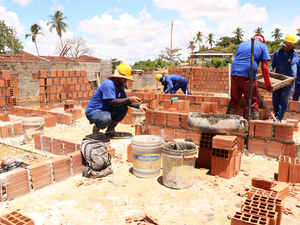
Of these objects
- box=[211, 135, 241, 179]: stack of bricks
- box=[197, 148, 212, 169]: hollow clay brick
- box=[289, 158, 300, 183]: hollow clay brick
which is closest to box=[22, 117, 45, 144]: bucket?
box=[197, 148, 212, 169]: hollow clay brick

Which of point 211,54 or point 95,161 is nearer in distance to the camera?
point 95,161

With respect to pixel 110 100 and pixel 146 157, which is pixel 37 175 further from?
pixel 110 100

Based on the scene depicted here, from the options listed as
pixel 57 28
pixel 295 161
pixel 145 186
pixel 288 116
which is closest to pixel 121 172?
pixel 145 186

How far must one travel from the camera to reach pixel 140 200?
2.72m

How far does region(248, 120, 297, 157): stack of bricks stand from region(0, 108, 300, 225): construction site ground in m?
0.36

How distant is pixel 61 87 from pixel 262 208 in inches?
417

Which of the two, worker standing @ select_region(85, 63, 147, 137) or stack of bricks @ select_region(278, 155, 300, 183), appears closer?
stack of bricks @ select_region(278, 155, 300, 183)

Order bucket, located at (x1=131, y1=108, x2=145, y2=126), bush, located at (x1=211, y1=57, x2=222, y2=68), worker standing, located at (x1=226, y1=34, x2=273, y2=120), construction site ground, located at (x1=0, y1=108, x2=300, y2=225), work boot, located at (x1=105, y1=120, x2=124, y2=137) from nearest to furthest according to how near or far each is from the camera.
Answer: construction site ground, located at (x1=0, y1=108, x2=300, y2=225)
worker standing, located at (x1=226, y1=34, x2=273, y2=120)
work boot, located at (x1=105, y1=120, x2=124, y2=137)
bucket, located at (x1=131, y1=108, x2=145, y2=126)
bush, located at (x1=211, y1=57, x2=222, y2=68)

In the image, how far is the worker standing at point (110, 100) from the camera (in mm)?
4695

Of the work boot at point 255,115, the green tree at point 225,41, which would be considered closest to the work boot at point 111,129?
the work boot at point 255,115

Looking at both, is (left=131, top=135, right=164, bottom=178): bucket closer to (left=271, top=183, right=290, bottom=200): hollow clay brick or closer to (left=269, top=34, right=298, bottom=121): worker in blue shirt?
(left=271, top=183, right=290, bottom=200): hollow clay brick

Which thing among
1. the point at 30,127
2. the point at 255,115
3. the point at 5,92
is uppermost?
the point at 5,92

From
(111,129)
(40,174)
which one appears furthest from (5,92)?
(40,174)

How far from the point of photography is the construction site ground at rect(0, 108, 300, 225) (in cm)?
238
